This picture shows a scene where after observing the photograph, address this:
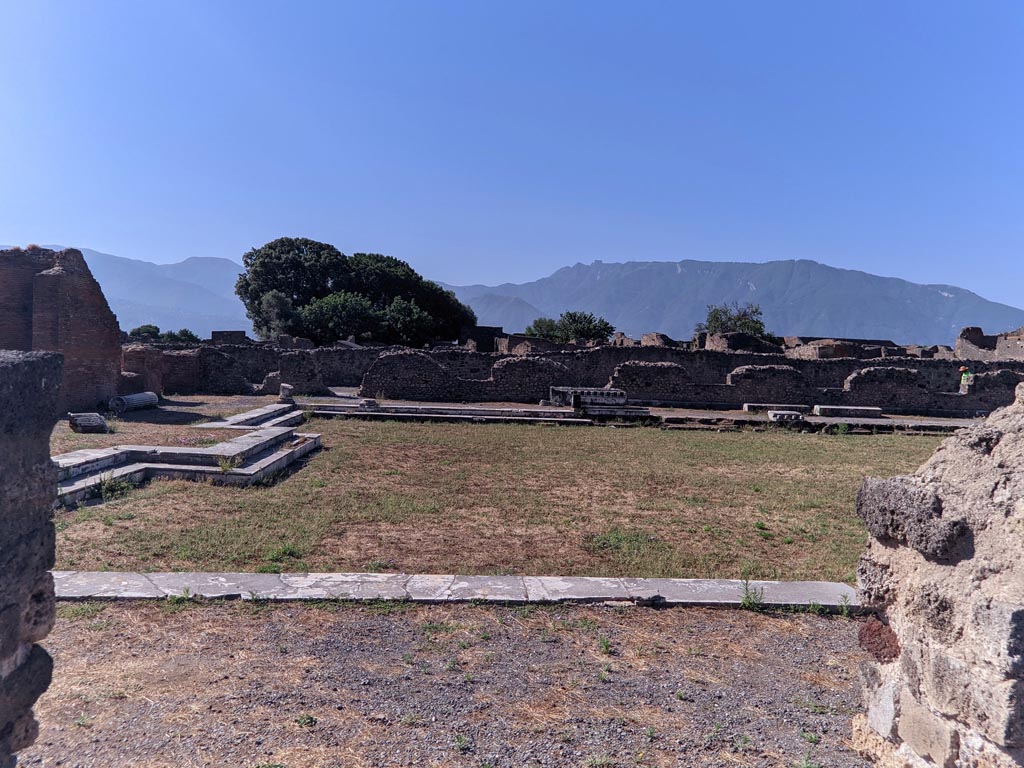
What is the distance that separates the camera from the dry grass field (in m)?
5.82

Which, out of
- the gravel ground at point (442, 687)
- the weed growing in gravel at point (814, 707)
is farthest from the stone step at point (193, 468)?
the weed growing in gravel at point (814, 707)

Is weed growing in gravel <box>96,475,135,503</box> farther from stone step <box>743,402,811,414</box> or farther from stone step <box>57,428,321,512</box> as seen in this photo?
stone step <box>743,402,811,414</box>

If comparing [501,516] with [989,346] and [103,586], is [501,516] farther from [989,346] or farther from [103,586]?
[989,346]

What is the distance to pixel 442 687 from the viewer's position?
11.9 feet

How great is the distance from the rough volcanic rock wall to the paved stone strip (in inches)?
86.0

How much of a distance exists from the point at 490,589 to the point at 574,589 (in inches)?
26.2

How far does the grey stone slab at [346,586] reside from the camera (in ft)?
15.7

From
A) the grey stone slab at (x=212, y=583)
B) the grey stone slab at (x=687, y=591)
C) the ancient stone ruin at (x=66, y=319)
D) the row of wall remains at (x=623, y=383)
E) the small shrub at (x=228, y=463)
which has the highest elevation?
the ancient stone ruin at (x=66, y=319)

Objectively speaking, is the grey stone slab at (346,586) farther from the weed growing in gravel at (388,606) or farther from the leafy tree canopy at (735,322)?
the leafy tree canopy at (735,322)

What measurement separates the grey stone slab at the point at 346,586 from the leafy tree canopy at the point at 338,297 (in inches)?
1532

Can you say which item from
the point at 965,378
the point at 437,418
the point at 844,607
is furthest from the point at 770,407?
the point at 844,607

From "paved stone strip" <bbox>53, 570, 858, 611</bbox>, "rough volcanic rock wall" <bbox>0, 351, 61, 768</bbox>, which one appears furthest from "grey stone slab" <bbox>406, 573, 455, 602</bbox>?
"rough volcanic rock wall" <bbox>0, 351, 61, 768</bbox>

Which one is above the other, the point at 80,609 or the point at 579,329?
the point at 579,329

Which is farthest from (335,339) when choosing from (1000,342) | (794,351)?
(1000,342)
